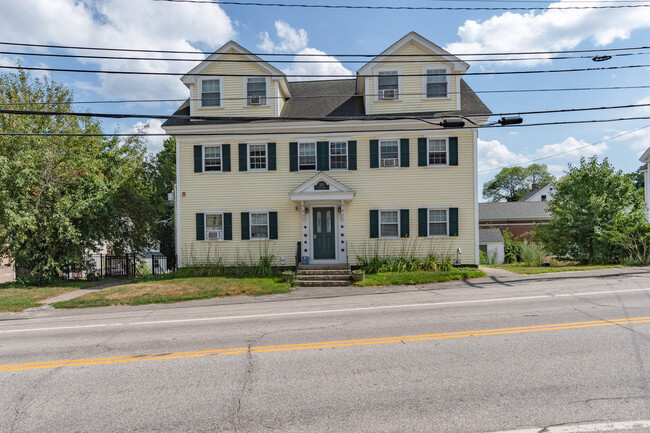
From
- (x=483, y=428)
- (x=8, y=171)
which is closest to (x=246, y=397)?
(x=483, y=428)

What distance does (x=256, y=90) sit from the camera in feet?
58.2

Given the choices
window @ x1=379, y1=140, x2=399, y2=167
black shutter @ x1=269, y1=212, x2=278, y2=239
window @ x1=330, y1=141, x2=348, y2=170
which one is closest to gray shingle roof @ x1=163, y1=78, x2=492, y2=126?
window @ x1=379, y1=140, x2=399, y2=167

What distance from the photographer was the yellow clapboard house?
17.3 m

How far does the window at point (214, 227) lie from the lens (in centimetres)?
1798

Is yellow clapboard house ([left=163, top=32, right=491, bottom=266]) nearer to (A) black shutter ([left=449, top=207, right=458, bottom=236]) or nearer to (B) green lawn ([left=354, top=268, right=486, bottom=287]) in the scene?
(A) black shutter ([left=449, top=207, right=458, bottom=236])

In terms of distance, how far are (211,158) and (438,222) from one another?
10701mm

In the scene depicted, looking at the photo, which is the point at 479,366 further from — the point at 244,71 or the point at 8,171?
the point at 8,171

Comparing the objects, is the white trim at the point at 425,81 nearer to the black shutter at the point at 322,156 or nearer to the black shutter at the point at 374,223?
the black shutter at the point at 322,156

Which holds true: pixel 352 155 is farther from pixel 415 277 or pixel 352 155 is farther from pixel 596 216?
pixel 596 216

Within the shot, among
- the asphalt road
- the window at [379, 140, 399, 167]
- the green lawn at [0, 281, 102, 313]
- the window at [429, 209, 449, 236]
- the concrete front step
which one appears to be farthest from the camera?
the window at [379, 140, 399, 167]

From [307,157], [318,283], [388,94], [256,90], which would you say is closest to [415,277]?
[318,283]

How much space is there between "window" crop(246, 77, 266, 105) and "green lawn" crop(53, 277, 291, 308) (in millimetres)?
7945

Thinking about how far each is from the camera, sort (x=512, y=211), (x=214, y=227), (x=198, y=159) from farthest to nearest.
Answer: (x=512, y=211), (x=214, y=227), (x=198, y=159)

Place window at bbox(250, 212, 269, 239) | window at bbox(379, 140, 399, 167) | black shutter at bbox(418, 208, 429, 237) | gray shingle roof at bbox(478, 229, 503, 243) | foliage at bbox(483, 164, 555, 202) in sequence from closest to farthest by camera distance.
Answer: black shutter at bbox(418, 208, 429, 237), window at bbox(379, 140, 399, 167), window at bbox(250, 212, 269, 239), gray shingle roof at bbox(478, 229, 503, 243), foliage at bbox(483, 164, 555, 202)
